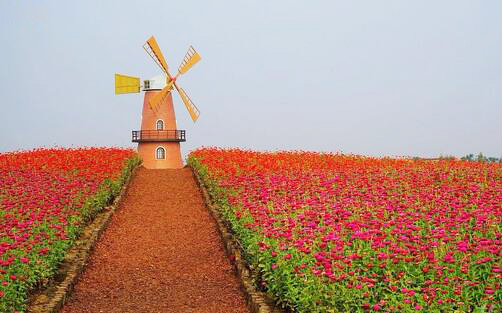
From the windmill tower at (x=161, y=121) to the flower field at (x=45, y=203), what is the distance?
17.0 ft

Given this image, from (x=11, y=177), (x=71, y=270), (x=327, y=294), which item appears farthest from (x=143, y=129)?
(x=327, y=294)

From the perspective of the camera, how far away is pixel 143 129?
33719 millimetres

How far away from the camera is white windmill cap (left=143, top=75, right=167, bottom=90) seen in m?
34.1

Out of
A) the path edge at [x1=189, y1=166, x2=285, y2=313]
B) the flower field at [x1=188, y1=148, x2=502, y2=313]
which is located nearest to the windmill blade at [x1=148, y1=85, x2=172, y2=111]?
the flower field at [x1=188, y1=148, x2=502, y2=313]

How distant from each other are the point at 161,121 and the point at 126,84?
3539 millimetres

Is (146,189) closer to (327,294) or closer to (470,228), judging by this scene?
(470,228)

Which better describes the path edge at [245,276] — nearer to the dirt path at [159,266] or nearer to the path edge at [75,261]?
the dirt path at [159,266]

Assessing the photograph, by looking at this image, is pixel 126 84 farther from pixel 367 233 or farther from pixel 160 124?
pixel 367 233

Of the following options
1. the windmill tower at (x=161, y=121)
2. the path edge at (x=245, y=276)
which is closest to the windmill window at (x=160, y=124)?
the windmill tower at (x=161, y=121)

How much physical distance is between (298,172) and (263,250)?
34.6 feet

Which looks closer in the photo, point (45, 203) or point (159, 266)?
point (159, 266)

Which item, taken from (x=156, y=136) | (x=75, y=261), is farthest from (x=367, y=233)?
(x=156, y=136)

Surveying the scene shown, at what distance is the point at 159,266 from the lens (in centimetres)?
1235

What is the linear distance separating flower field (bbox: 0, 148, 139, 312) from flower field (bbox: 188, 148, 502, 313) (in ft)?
12.0
